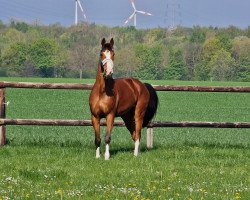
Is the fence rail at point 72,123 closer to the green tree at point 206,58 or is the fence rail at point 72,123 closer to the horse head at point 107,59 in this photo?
the horse head at point 107,59

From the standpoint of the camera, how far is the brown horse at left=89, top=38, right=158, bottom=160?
12445 mm

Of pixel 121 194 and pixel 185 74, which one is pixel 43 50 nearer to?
pixel 185 74

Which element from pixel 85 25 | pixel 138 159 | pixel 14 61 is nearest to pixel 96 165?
pixel 138 159

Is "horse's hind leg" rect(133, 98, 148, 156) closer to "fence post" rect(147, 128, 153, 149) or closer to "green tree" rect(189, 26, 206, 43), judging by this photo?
"fence post" rect(147, 128, 153, 149)

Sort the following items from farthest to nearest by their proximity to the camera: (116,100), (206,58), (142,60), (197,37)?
(197,37) → (142,60) → (206,58) → (116,100)

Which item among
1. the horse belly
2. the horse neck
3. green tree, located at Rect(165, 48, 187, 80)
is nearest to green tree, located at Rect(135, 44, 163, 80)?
green tree, located at Rect(165, 48, 187, 80)

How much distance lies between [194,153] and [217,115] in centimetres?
1960

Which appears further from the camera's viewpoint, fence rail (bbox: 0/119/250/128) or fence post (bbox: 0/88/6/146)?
fence post (bbox: 0/88/6/146)

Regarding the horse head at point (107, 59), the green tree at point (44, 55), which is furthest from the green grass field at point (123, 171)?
the green tree at point (44, 55)

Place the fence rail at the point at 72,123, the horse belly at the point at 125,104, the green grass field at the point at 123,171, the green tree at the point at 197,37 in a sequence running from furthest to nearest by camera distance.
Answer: the green tree at the point at 197,37
the fence rail at the point at 72,123
the horse belly at the point at 125,104
the green grass field at the point at 123,171

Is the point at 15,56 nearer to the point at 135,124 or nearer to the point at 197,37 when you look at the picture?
the point at 197,37

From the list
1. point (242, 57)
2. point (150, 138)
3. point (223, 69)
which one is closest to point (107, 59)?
point (150, 138)

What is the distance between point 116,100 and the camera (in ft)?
42.2

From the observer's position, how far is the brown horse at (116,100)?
1245 cm
